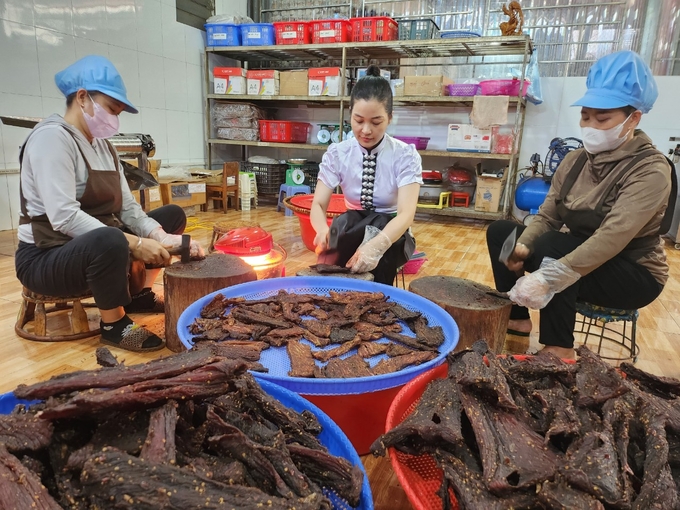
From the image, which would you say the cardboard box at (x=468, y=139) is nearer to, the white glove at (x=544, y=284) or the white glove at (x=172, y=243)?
the white glove at (x=544, y=284)

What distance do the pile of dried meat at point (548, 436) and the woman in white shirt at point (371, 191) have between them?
1236mm

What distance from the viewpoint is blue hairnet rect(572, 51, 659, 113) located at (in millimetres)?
2027

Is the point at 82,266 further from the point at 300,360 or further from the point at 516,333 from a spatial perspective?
the point at 516,333

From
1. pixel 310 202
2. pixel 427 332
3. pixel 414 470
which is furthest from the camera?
pixel 310 202

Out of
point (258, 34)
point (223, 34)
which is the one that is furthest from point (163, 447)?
point (223, 34)

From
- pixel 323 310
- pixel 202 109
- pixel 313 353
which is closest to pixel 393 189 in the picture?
pixel 323 310

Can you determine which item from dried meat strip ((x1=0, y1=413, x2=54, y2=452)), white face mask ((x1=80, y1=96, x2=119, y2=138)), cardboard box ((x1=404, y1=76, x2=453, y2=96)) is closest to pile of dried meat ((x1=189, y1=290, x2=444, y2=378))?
dried meat strip ((x1=0, y1=413, x2=54, y2=452))

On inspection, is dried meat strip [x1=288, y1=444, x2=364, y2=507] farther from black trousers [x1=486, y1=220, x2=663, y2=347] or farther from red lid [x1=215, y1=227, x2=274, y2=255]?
red lid [x1=215, y1=227, x2=274, y2=255]

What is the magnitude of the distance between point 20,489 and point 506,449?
1039 millimetres

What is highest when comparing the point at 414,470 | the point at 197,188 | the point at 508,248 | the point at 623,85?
the point at 623,85

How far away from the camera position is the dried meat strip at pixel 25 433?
0.94 metres

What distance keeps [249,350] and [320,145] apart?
5.81m

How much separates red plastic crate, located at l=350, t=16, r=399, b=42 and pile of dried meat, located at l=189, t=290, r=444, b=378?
17.7 feet

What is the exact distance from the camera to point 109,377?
1.08 meters
